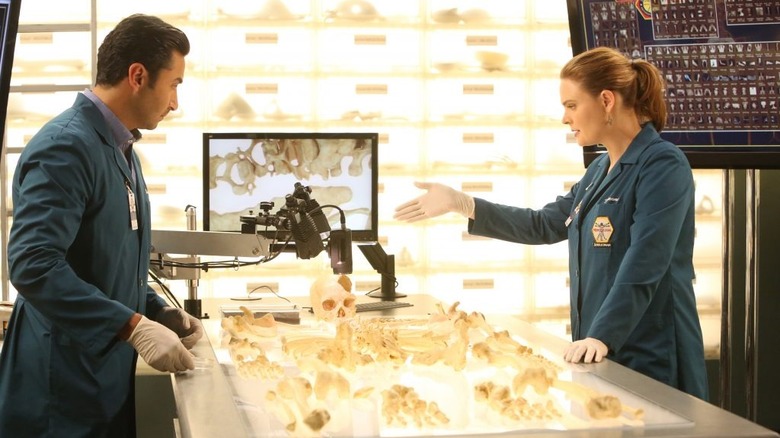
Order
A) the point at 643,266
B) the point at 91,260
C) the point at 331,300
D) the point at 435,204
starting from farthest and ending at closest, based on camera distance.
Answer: the point at 435,204, the point at 331,300, the point at 643,266, the point at 91,260

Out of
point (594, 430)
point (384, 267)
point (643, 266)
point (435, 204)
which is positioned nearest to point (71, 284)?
point (594, 430)

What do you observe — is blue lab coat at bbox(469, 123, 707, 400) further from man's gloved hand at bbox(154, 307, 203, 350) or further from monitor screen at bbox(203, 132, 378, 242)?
monitor screen at bbox(203, 132, 378, 242)

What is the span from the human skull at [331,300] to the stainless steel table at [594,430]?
1.62 ft

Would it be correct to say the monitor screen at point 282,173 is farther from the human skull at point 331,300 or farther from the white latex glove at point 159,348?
the white latex glove at point 159,348

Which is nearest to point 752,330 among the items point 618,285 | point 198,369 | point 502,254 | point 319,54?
point 618,285

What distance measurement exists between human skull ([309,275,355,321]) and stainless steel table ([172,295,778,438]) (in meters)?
0.49

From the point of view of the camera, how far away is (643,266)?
205cm

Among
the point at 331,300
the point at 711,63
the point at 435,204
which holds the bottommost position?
the point at 331,300

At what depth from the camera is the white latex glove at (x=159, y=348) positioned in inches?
67.8

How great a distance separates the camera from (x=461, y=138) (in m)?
4.57

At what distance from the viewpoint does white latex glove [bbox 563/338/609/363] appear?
6.16 ft

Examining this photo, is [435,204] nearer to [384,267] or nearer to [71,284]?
[384,267]

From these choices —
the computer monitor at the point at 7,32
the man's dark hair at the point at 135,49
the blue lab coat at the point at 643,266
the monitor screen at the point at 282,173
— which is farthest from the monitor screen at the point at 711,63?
the computer monitor at the point at 7,32

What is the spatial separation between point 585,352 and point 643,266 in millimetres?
290
